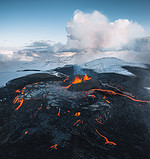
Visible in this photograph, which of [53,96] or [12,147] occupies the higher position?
[53,96]

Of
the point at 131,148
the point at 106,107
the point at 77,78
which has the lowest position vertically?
the point at 131,148

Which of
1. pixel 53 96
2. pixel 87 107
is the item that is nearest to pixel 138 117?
pixel 87 107

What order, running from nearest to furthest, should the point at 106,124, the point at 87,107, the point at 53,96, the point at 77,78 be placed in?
the point at 106,124, the point at 87,107, the point at 53,96, the point at 77,78

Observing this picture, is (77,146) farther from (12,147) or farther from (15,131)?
(15,131)

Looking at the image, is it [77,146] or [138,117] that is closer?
[77,146]

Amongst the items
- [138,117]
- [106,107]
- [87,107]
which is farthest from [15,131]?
[138,117]

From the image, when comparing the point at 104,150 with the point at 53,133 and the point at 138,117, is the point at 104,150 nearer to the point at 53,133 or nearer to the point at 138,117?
the point at 53,133

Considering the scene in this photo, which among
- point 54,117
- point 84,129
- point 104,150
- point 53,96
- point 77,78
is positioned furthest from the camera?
point 77,78
